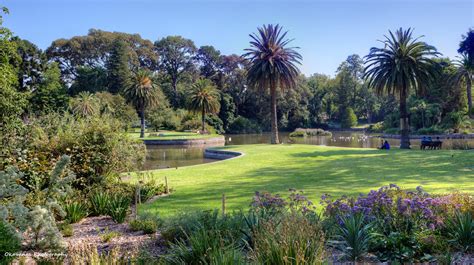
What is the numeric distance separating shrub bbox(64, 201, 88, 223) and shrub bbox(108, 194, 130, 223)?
55 cm

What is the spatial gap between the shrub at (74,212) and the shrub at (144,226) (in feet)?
5.11

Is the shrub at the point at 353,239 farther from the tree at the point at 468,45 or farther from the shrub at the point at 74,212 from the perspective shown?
the tree at the point at 468,45

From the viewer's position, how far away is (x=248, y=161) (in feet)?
72.8

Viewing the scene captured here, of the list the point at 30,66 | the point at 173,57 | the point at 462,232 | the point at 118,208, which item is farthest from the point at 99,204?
the point at 173,57

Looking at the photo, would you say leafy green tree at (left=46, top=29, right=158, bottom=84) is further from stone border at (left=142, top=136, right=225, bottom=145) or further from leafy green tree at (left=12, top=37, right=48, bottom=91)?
stone border at (left=142, top=136, right=225, bottom=145)

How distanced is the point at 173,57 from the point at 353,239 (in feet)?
309

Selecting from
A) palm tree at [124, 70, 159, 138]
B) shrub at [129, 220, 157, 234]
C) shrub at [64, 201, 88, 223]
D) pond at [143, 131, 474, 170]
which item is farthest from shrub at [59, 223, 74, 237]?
palm tree at [124, 70, 159, 138]

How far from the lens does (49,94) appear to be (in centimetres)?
5653

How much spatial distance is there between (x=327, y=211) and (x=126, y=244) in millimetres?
3251

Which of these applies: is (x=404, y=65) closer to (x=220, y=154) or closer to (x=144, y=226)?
(x=220, y=154)

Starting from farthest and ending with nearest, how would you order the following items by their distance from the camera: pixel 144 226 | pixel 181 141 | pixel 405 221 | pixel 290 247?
pixel 181 141 → pixel 144 226 → pixel 405 221 → pixel 290 247

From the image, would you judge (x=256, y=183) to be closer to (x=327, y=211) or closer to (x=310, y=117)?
(x=327, y=211)

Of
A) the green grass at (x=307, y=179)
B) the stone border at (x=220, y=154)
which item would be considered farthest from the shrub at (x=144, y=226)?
the stone border at (x=220, y=154)

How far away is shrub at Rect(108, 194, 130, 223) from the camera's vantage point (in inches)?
298
